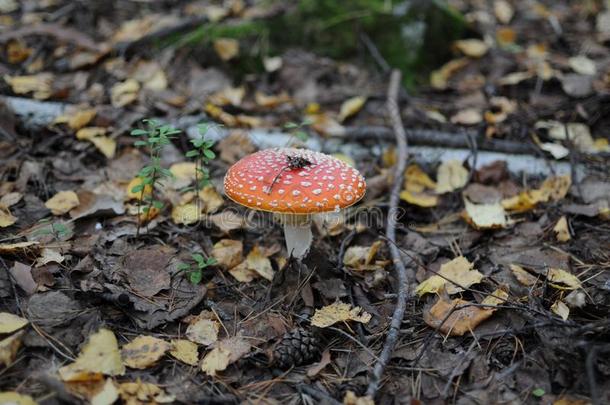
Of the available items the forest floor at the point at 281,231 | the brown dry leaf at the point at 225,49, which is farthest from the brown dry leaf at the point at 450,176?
the brown dry leaf at the point at 225,49

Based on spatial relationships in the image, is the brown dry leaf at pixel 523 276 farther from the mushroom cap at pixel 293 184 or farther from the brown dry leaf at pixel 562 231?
the mushroom cap at pixel 293 184

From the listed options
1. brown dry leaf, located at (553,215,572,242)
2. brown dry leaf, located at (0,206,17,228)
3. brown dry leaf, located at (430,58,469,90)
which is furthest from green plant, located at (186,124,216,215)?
brown dry leaf, located at (430,58,469,90)

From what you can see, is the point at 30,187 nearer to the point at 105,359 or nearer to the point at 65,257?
the point at 65,257

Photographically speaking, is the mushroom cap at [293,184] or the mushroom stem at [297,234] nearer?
the mushroom cap at [293,184]

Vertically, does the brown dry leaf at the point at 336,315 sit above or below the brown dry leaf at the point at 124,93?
below

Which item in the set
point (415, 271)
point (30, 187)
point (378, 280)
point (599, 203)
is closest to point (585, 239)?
point (599, 203)

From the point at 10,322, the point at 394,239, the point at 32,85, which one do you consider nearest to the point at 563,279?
the point at 394,239
